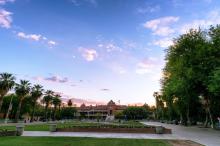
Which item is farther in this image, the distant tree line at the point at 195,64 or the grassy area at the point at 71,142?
the distant tree line at the point at 195,64

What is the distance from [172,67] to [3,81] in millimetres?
45986

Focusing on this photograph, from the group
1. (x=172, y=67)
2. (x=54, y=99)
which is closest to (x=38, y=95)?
(x=54, y=99)

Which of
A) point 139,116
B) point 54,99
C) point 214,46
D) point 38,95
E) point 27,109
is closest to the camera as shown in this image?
point 214,46

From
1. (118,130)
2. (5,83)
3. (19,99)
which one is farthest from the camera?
(19,99)

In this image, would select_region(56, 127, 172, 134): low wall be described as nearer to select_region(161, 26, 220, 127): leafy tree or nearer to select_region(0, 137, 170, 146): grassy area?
select_region(161, 26, 220, 127): leafy tree

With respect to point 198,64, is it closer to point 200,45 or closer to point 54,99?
point 200,45

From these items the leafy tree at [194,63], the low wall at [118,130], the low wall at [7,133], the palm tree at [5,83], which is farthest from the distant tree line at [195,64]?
the palm tree at [5,83]

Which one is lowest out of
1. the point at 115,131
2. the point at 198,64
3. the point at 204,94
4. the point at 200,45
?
the point at 115,131

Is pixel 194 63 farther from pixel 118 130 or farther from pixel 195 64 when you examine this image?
pixel 118 130

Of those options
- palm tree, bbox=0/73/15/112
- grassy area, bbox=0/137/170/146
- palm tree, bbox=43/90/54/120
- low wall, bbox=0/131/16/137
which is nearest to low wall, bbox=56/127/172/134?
low wall, bbox=0/131/16/137

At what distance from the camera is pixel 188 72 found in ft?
121

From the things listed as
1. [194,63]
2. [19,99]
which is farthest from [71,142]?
[19,99]

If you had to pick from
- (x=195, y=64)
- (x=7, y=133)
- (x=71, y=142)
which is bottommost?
(x=71, y=142)

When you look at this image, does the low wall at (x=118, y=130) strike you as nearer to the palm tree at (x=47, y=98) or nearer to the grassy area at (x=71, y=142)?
the grassy area at (x=71, y=142)
